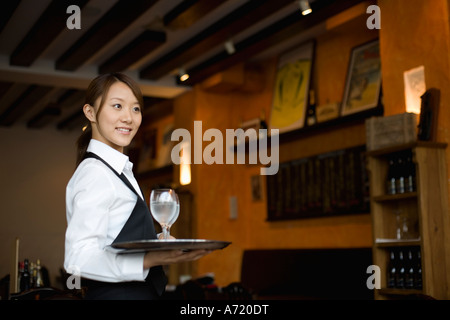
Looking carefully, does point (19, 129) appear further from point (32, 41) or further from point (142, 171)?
point (32, 41)

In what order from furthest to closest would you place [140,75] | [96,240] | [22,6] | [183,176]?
[183,176] → [140,75] → [22,6] → [96,240]

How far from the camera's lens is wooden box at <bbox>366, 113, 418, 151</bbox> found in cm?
408

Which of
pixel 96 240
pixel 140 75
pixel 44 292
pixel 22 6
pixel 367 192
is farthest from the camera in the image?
pixel 140 75

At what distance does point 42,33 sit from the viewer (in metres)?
5.61

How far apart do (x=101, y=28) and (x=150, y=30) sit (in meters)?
0.60

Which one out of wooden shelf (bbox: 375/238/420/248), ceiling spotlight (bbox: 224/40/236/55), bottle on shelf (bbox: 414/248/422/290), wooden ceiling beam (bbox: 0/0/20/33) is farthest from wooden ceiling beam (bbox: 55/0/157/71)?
bottle on shelf (bbox: 414/248/422/290)

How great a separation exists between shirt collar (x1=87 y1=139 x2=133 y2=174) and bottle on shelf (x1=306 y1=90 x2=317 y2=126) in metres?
5.05

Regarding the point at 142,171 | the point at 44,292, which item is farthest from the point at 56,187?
the point at 44,292

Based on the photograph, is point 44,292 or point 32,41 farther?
point 32,41

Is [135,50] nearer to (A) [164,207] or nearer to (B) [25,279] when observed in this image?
(B) [25,279]

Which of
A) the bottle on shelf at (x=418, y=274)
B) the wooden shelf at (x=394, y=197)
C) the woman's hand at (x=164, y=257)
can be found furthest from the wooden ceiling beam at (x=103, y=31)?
the woman's hand at (x=164, y=257)

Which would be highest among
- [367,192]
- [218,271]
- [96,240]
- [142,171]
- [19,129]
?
[19,129]

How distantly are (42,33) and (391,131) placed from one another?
3476 mm

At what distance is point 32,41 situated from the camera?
5.86 metres
